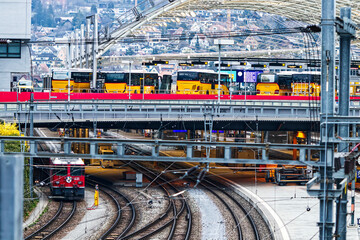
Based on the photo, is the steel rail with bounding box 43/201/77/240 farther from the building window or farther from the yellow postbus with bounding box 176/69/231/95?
the building window

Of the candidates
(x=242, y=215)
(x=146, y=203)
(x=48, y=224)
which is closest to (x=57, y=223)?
(x=48, y=224)

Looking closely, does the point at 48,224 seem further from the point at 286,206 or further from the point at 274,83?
the point at 274,83

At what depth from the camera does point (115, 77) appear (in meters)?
71.0

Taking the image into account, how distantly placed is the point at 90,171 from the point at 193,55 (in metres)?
67.7

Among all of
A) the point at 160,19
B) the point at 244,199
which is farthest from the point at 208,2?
the point at 244,199

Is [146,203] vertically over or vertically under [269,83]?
under

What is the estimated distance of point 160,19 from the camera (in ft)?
247

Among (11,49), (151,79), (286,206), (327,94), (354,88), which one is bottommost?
(286,206)

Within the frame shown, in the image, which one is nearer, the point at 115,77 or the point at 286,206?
the point at 286,206

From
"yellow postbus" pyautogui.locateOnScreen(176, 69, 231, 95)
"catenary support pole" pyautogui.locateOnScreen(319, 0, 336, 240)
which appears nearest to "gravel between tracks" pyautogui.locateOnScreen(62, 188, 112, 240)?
"catenary support pole" pyautogui.locateOnScreen(319, 0, 336, 240)

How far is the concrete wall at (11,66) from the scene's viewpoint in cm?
7049

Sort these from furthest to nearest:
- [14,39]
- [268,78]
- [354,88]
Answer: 1. [354,88]
2. [14,39]
3. [268,78]

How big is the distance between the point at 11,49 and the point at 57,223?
44.0m

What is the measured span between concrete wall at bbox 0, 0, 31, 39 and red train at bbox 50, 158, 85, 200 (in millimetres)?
36267
